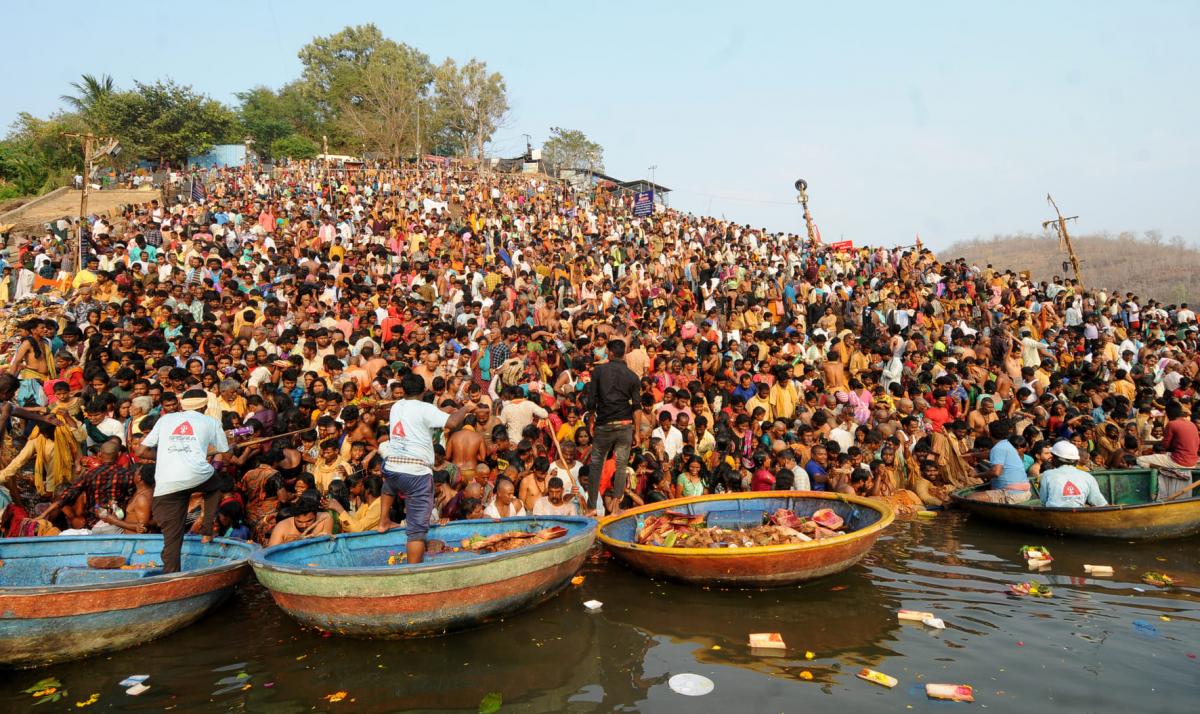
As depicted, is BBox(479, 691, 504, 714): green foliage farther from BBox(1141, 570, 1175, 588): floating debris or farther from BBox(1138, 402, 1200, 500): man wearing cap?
BBox(1138, 402, 1200, 500): man wearing cap

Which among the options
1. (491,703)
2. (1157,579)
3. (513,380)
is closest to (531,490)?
(513,380)

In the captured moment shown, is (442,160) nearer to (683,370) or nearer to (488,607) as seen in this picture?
(683,370)

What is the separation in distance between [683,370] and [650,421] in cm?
149

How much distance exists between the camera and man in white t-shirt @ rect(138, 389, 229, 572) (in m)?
6.15

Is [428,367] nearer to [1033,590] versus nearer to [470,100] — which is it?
[1033,590]

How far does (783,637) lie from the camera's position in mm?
6094

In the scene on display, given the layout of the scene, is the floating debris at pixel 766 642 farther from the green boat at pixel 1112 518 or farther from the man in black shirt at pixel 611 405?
the green boat at pixel 1112 518

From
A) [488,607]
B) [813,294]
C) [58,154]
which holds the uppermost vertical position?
[58,154]

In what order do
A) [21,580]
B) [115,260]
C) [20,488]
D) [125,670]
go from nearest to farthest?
[125,670], [21,580], [20,488], [115,260]

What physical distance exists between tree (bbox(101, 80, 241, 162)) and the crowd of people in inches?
853

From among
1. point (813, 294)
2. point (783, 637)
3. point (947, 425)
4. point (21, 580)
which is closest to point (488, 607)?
point (783, 637)

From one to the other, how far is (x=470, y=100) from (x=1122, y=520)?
54.6m

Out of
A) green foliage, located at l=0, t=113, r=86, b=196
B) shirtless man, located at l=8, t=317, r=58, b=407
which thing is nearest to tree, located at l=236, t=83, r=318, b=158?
green foliage, located at l=0, t=113, r=86, b=196

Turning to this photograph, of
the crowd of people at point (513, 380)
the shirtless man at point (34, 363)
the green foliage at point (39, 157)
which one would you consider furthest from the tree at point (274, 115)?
the shirtless man at point (34, 363)
